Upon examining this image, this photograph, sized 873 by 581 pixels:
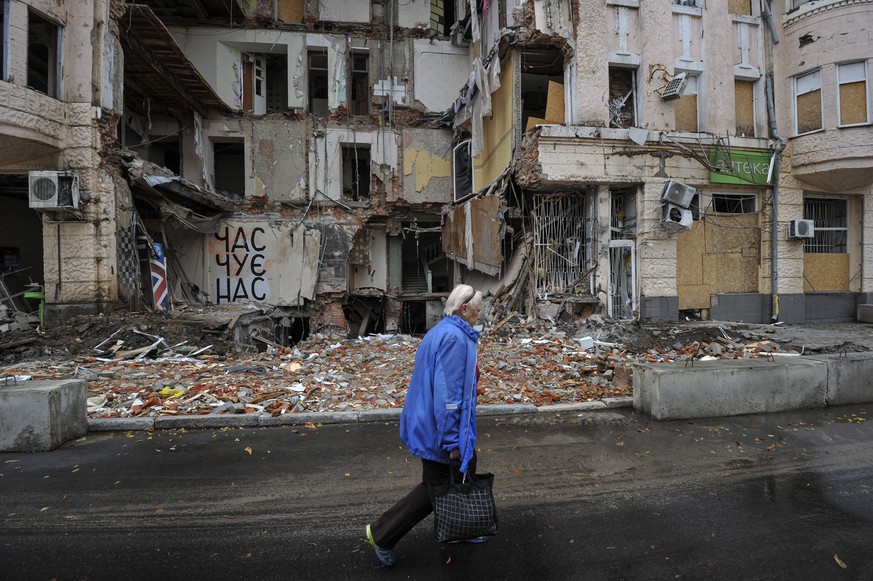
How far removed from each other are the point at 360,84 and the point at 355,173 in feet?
11.9

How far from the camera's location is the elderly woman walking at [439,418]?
2643 mm

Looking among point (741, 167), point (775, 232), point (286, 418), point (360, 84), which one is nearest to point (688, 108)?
point (741, 167)

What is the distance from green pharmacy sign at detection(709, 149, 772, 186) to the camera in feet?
42.4

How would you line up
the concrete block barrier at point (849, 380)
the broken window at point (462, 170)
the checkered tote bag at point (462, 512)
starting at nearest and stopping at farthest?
1. the checkered tote bag at point (462, 512)
2. the concrete block barrier at point (849, 380)
3. the broken window at point (462, 170)

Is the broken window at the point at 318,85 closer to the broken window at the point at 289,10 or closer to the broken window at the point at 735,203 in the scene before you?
the broken window at the point at 289,10

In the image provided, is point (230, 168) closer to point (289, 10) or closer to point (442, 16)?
point (289, 10)

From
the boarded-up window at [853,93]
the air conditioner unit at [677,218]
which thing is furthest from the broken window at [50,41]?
the boarded-up window at [853,93]

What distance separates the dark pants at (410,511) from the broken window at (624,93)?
1296 cm

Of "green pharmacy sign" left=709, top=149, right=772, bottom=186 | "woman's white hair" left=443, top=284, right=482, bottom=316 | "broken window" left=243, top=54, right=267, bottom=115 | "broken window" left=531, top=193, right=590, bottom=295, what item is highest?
"broken window" left=243, top=54, right=267, bottom=115

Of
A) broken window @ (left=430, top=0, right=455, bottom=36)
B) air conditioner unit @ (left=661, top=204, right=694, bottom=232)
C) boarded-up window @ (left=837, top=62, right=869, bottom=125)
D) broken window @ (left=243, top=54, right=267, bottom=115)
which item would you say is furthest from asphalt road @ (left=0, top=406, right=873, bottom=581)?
broken window @ (left=430, top=0, right=455, bottom=36)

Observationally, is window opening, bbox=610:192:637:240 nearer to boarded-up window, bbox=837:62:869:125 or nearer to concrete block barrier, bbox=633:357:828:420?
boarded-up window, bbox=837:62:869:125

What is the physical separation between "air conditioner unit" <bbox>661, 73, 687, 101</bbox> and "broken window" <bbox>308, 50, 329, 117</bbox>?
12507 mm

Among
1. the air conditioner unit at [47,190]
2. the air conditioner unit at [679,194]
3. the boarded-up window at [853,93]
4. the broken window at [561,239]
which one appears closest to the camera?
the air conditioner unit at [47,190]

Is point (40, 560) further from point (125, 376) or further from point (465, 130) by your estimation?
point (465, 130)
